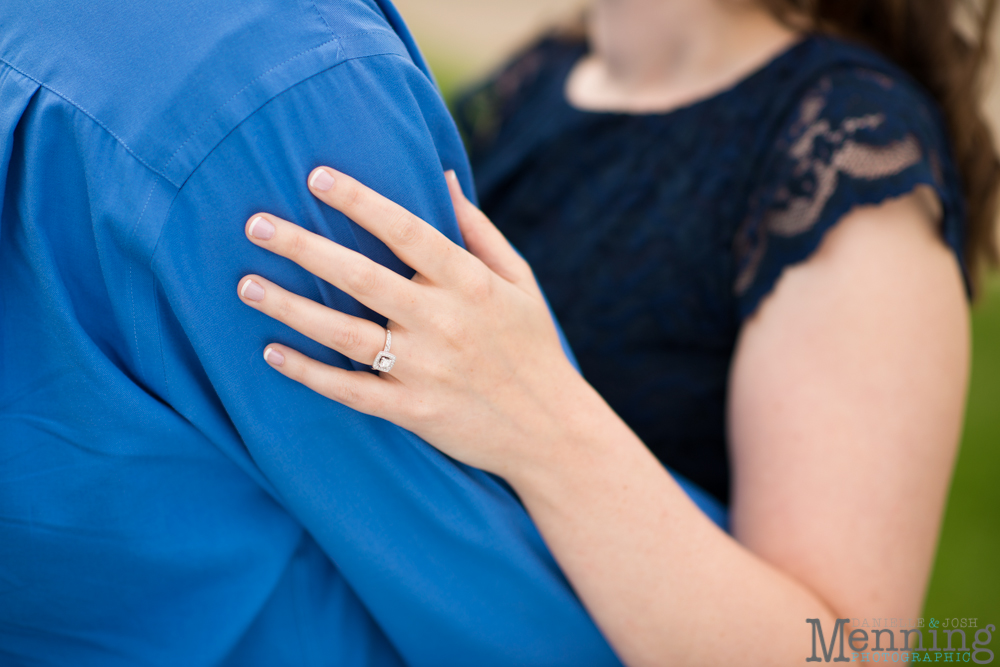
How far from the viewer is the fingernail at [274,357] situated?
0.56m

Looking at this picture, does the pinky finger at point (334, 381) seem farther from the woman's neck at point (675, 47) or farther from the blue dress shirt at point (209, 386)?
the woman's neck at point (675, 47)

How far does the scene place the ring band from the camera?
567 mm

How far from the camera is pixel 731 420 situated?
907 millimetres

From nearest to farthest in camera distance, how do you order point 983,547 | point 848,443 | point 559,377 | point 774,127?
point 559,377, point 848,443, point 774,127, point 983,547

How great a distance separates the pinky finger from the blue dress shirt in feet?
0.07

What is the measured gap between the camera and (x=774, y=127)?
0.95 metres

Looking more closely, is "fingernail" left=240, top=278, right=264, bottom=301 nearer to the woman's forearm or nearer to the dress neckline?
the woman's forearm

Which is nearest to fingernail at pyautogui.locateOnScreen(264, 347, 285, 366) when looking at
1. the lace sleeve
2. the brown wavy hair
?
the lace sleeve

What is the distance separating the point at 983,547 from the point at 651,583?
1.65 m

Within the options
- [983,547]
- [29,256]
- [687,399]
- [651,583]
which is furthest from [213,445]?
[983,547]

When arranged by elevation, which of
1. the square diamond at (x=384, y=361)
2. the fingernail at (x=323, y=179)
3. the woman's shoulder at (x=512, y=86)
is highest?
the fingernail at (x=323, y=179)

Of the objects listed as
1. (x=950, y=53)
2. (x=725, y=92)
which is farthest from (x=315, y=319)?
(x=950, y=53)

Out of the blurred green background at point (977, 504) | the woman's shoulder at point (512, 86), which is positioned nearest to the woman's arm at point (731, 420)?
the blurred green background at point (977, 504)

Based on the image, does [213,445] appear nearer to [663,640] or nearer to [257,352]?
[257,352]
